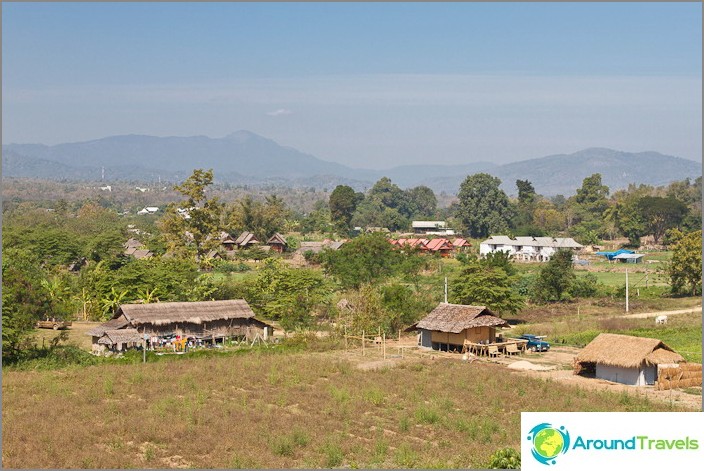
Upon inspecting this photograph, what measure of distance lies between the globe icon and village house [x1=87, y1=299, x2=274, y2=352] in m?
22.9

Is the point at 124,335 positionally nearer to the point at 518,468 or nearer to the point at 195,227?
the point at 518,468

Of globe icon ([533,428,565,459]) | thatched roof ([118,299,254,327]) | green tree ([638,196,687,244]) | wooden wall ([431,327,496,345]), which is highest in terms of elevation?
green tree ([638,196,687,244])

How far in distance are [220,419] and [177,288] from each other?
869 inches

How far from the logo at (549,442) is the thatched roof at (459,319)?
21.1 meters

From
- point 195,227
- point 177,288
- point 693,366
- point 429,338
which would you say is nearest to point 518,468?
point 693,366

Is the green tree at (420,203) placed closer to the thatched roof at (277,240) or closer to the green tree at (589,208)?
the green tree at (589,208)

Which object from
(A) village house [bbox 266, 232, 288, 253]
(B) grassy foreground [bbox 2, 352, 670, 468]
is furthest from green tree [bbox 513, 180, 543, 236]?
(B) grassy foreground [bbox 2, 352, 670, 468]

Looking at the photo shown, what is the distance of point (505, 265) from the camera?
50.3 meters

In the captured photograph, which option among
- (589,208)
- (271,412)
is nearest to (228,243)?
(589,208)

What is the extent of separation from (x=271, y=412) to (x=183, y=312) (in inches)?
538

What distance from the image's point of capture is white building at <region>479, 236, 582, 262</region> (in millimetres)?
80938

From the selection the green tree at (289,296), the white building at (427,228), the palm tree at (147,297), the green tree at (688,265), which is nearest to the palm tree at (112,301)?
the palm tree at (147,297)

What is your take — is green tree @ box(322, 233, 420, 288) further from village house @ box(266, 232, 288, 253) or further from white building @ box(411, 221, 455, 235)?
white building @ box(411, 221, 455, 235)

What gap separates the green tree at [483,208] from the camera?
104 meters
